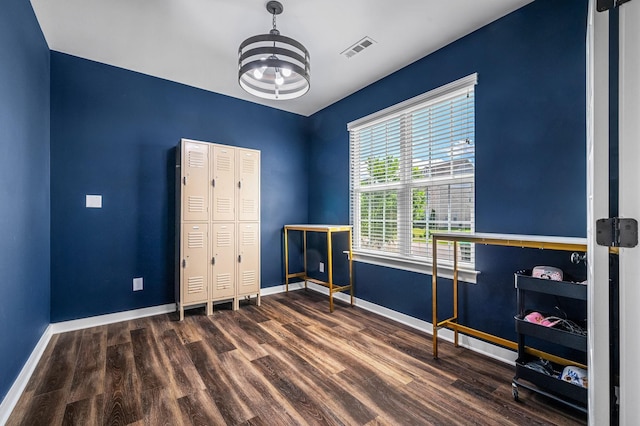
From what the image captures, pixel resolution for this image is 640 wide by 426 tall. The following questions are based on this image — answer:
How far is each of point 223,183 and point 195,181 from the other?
31cm

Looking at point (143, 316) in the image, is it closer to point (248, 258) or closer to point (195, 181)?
point (248, 258)

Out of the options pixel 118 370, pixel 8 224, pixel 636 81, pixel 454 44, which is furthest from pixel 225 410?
pixel 454 44

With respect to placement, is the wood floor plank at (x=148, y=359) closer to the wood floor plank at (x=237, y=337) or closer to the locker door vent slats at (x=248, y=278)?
the wood floor plank at (x=237, y=337)

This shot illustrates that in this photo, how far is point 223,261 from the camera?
10.8ft

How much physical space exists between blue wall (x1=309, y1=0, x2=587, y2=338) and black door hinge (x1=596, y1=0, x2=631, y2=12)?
1177 mm

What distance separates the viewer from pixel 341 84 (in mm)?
3379

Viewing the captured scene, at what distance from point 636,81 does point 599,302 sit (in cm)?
68

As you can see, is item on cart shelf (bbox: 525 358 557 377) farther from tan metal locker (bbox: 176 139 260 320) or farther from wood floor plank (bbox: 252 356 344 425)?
tan metal locker (bbox: 176 139 260 320)

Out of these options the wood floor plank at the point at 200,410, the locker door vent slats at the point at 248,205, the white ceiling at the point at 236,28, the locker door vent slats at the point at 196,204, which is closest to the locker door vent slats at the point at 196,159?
the locker door vent slats at the point at 196,204

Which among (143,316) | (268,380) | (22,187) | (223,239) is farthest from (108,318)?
(268,380)

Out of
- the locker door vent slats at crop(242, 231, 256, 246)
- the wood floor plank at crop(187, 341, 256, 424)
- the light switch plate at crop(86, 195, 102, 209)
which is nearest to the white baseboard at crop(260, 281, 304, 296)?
the locker door vent slats at crop(242, 231, 256, 246)

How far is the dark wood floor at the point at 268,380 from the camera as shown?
158cm

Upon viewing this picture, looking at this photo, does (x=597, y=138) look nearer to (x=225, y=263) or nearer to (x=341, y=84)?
(x=341, y=84)

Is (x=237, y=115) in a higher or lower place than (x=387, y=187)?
higher
